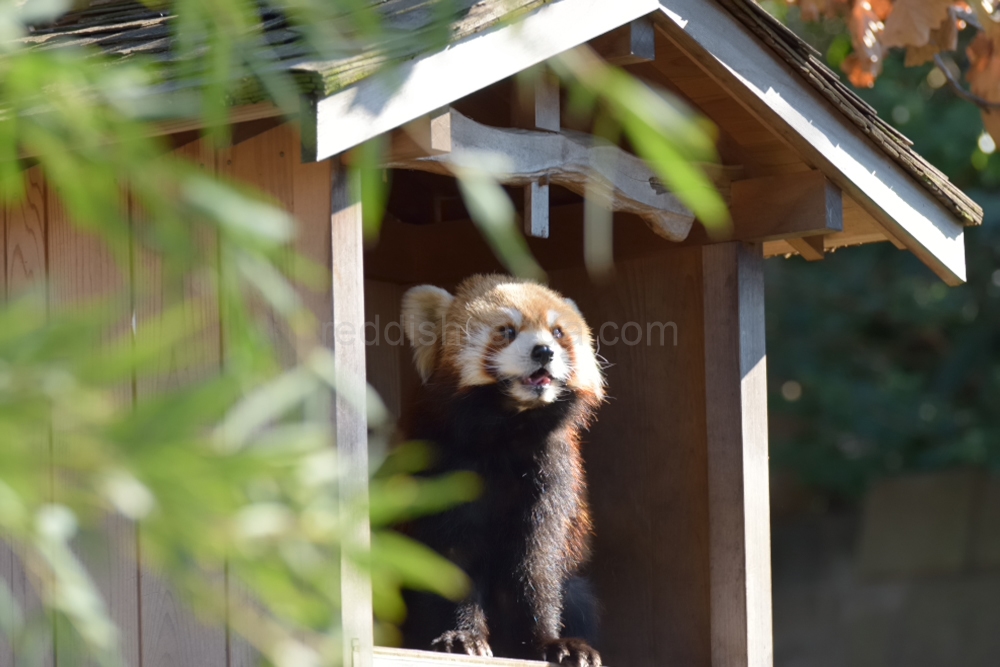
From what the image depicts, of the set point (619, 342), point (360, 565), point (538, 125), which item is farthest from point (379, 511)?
point (619, 342)

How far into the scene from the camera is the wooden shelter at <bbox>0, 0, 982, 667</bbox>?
7.91 ft

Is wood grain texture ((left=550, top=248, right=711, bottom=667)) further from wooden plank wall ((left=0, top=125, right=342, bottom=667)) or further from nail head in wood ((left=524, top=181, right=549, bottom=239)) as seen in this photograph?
wooden plank wall ((left=0, top=125, right=342, bottom=667))

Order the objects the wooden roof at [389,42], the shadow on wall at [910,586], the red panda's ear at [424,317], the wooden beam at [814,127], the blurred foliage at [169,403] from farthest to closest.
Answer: the shadow on wall at [910,586], the red panda's ear at [424,317], the wooden beam at [814,127], the wooden roof at [389,42], the blurred foliage at [169,403]

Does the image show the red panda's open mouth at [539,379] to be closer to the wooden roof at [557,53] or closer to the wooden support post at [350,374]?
the wooden roof at [557,53]

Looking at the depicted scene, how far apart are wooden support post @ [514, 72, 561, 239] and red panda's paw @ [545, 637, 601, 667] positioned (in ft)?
3.33

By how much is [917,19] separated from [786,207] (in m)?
0.75

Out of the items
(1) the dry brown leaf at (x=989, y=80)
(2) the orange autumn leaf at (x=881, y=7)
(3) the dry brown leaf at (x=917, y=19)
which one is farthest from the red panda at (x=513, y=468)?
(2) the orange autumn leaf at (x=881, y=7)

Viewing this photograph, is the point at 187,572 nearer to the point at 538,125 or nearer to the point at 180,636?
the point at 180,636

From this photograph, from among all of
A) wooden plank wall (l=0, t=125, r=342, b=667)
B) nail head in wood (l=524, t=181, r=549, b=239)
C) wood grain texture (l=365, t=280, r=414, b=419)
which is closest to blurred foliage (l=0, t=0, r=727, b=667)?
wooden plank wall (l=0, t=125, r=342, b=667)

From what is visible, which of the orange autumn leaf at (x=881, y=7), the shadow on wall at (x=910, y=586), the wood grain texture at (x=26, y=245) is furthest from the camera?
the shadow on wall at (x=910, y=586)

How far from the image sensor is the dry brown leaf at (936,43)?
12.5 ft

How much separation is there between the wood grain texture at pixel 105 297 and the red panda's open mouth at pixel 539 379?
1171 mm

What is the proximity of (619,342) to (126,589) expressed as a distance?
179 centimetres

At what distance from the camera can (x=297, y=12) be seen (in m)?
1.31
